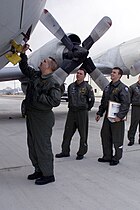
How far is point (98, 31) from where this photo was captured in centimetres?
682

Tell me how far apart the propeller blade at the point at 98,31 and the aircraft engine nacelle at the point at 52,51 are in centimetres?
104

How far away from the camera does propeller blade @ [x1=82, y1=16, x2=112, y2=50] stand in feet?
21.9

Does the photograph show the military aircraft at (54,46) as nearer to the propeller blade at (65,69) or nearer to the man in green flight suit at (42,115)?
the propeller blade at (65,69)

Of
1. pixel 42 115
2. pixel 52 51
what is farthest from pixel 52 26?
pixel 42 115

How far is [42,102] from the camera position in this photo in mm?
3299

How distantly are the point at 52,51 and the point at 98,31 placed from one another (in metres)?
2.20

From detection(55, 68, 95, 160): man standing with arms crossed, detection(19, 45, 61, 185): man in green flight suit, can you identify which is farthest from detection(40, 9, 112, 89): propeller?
detection(19, 45, 61, 185): man in green flight suit

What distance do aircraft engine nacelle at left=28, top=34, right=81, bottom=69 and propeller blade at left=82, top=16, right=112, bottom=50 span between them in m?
1.04

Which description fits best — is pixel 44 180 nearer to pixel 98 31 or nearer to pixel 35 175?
pixel 35 175

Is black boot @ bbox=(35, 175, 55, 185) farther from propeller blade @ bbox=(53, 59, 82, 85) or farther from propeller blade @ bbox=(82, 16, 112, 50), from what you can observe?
propeller blade @ bbox=(82, 16, 112, 50)

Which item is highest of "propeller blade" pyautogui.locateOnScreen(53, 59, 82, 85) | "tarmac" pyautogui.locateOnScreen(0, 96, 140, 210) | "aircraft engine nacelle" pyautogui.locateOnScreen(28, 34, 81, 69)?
"aircraft engine nacelle" pyautogui.locateOnScreen(28, 34, 81, 69)

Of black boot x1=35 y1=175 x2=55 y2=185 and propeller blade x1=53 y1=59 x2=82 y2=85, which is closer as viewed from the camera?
Result: black boot x1=35 y1=175 x2=55 y2=185

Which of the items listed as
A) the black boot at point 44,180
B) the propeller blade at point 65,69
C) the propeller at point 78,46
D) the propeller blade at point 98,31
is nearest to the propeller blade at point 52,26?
the propeller at point 78,46

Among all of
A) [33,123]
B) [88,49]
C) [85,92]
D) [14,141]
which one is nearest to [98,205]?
[33,123]
